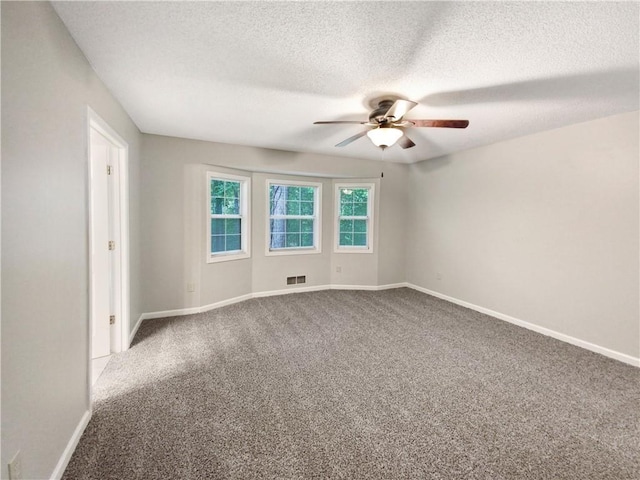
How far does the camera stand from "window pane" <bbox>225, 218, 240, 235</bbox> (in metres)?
4.36

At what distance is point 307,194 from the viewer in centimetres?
512

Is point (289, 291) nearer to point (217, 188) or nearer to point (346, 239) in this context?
point (346, 239)

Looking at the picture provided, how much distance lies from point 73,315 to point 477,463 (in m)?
2.42

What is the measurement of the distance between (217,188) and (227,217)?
441 millimetres

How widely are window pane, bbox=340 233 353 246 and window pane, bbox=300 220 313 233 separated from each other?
0.59 metres

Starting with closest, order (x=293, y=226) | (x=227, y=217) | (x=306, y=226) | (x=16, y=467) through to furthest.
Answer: (x=16, y=467), (x=227, y=217), (x=293, y=226), (x=306, y=226)

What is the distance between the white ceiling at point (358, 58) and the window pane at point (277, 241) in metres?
2.22

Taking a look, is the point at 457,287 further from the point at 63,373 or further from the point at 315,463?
the point at 63,373

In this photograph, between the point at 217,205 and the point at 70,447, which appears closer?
the point at 70,447

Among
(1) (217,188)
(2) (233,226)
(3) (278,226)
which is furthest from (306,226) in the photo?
(1) (217,188)

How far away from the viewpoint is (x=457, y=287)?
4520 mm

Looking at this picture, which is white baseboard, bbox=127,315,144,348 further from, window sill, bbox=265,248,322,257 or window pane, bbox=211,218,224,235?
window sill, bbox=265,248,322,257

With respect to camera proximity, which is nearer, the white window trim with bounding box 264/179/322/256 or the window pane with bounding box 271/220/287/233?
the white window trim with bounding box 264/179/322/256

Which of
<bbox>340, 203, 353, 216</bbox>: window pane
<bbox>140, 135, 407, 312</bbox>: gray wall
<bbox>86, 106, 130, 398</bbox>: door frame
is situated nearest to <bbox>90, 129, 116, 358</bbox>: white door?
<bbox>86, 106, 130, 398</bbox>: door frame
